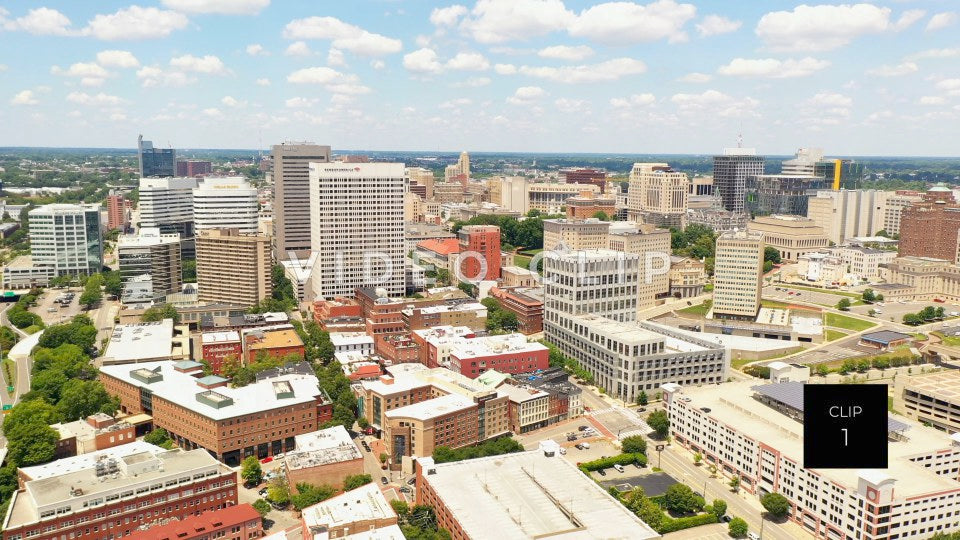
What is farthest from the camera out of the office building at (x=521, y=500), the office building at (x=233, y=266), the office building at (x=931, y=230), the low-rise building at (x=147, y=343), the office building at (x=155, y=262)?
the office building at (x=931, y=230)

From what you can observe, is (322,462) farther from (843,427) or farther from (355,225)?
(355,225)

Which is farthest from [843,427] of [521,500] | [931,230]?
[931,230]

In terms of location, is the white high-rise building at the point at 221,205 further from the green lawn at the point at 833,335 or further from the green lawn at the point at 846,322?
the green lawn at the point at 846,322

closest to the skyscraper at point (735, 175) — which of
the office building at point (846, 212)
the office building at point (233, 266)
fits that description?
the office building at point (846, 212)

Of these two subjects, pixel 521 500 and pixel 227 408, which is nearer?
pixel 521 500

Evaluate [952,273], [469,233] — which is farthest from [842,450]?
[952,273]

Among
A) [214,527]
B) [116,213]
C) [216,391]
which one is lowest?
[214,527]

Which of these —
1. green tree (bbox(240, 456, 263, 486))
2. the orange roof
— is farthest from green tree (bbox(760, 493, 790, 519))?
the orange roof
